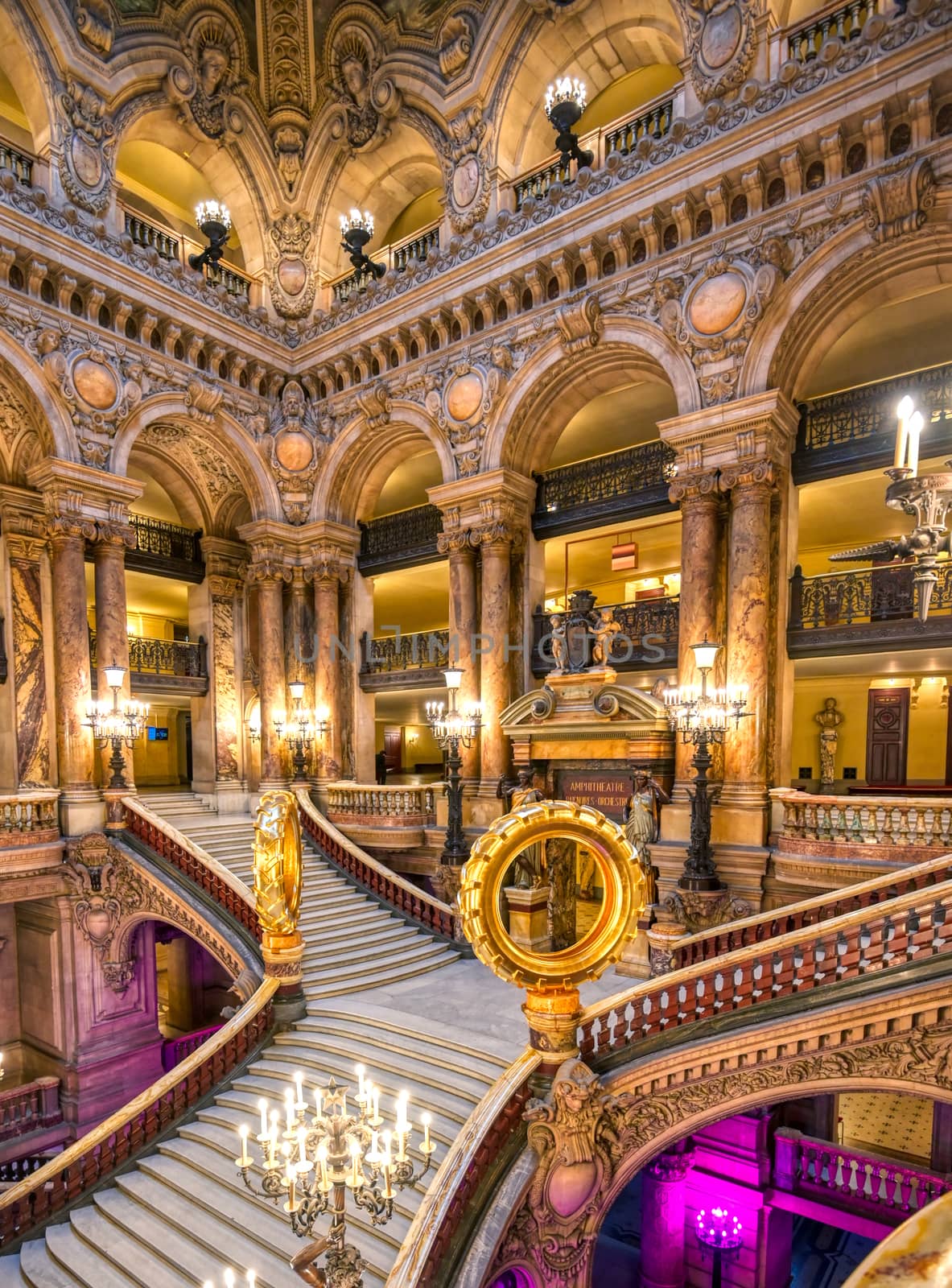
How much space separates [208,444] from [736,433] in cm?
1062

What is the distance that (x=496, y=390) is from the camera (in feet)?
40.5

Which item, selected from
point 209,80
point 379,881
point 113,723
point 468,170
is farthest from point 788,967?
point 209,80

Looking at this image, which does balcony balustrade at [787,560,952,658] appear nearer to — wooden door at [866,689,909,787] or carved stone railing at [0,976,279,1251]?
wooden door at [866,689,909,787]

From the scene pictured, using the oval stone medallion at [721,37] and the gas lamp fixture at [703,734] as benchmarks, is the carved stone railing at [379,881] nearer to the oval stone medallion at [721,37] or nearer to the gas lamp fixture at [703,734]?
the gas lamp fixture at [703,734]

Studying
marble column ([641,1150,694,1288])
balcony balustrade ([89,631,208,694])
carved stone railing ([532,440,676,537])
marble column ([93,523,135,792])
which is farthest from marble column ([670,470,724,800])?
balcony balustrade ([89,631,208,694])

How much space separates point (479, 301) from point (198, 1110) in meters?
12.7

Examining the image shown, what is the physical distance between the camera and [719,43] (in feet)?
32.7

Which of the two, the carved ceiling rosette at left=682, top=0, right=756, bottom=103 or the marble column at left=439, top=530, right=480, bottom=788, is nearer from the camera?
the carved ceiling rosette at left=682, top=0, right=756, bottom=103

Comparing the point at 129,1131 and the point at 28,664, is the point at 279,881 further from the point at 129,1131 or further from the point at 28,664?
the point at 28,664

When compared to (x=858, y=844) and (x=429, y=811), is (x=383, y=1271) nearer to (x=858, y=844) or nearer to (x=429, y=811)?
(x=858, y=844)

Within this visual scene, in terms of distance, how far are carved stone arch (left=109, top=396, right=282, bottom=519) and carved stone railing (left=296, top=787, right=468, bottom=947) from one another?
666cm

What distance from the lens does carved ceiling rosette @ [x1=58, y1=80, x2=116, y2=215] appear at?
11805 mm

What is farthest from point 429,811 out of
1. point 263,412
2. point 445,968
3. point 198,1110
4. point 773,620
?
point 263,412

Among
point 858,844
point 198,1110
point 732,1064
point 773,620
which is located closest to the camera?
point 732,1064
